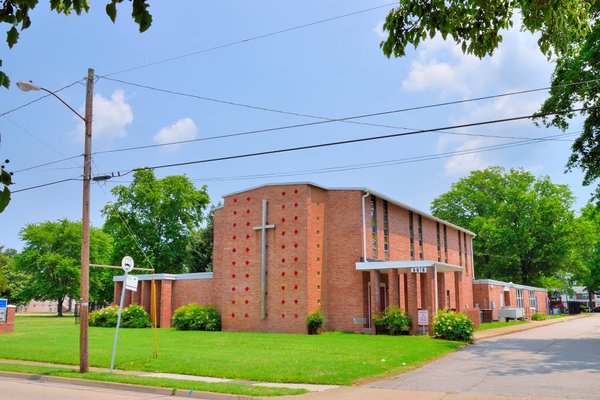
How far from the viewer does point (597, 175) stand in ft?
86.5

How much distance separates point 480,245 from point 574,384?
51.8 meters

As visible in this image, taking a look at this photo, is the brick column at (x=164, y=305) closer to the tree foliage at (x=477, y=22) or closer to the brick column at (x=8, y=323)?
the brick column at (x=8, y=323)

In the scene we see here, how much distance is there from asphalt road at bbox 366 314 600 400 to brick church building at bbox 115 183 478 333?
725 centimetres

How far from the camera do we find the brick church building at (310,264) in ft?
97.4

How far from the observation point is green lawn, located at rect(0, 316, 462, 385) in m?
15.0

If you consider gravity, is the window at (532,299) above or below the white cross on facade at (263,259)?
below

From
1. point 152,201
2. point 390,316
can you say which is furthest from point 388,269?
point 152,201

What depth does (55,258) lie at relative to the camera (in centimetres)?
6556

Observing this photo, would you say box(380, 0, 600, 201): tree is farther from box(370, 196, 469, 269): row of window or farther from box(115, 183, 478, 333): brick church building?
box(370, 196, 469, 269): row of window

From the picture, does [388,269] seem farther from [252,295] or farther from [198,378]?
[198,378]

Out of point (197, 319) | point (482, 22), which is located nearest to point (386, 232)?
point (197, 319)

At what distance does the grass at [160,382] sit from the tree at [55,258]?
171 feet

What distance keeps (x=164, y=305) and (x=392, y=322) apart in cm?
1616

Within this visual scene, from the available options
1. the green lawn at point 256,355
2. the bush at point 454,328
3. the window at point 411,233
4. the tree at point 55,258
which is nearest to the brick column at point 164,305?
the green lawn at point 256,355
